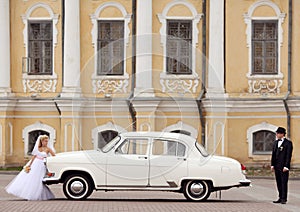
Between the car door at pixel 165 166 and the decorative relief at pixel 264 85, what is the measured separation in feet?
42.4

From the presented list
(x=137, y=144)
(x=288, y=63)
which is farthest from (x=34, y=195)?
(x=288, y=63)

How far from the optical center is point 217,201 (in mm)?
19047

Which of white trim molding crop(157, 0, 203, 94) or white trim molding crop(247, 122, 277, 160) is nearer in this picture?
white trim molding crop(247, 122, 277, 160)

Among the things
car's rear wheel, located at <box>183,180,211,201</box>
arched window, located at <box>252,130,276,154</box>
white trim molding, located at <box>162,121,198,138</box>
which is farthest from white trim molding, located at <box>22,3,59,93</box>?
car's rear wheel, located at <box>183,180,211,201</box>

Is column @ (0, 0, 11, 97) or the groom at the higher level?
column @ (0, 0, 11, 97)

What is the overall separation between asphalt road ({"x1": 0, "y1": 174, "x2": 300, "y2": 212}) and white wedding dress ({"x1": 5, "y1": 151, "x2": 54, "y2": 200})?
0.21 m

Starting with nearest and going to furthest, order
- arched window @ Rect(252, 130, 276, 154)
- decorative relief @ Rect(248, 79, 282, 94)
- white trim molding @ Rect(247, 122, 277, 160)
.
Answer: decorative relief @ Rect(248, 79, 282, 94), white trim molding @ Rect(247, 122, 277, 160), arched window @ Rect(252, 130, 276, 154)

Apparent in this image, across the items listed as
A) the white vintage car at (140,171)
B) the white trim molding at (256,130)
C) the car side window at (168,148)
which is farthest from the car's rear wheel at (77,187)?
the white trim molding at (256,130)

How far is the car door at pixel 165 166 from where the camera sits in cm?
1861

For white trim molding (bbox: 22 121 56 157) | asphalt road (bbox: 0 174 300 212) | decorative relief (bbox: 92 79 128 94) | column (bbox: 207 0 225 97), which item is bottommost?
asphalt road (bbox: 0 174 300 212)

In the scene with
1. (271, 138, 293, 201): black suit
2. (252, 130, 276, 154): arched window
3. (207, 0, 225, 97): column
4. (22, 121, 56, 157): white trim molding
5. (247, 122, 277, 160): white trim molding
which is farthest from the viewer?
(22, 121, 56, 157): white trim molding

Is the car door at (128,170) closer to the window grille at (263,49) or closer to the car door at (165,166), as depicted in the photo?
the car door at (165,166)

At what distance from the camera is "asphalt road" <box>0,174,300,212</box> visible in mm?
16922

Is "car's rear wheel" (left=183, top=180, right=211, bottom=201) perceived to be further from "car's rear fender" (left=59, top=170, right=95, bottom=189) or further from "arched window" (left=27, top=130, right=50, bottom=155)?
"arched window" (left=27, top=130, right=50, bottom=155)
